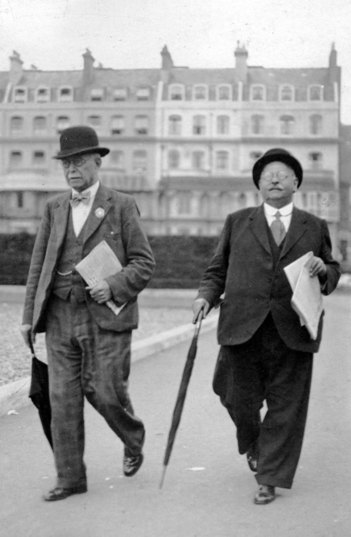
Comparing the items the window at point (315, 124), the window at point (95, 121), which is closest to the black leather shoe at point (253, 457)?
the window at point (315, 124)

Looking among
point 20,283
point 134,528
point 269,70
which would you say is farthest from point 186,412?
point 269,70

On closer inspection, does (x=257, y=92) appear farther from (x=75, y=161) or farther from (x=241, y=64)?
(x=75, y=161)

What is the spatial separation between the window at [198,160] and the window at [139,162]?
277cm

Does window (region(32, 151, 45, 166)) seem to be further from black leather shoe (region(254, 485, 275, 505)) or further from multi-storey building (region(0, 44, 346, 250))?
black leather shoe (region(254, 485, 275, 505))

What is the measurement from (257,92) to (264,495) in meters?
51.1

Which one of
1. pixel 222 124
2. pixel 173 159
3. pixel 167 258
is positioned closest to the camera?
pixel 167 258

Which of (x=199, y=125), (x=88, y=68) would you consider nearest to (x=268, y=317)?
(x=199, y=125)

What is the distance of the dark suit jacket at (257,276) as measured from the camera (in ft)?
15.9

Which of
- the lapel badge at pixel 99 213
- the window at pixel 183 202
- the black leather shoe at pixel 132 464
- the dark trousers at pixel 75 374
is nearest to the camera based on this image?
the dark trousers at pixel 75 374

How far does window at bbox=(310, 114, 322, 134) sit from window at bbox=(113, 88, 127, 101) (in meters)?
11.1

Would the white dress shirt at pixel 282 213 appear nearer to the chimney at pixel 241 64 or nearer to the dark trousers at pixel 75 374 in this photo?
the dark trousers at pixel 75 374

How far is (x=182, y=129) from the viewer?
5303 cm

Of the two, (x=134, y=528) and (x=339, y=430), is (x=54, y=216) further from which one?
(x=339, y=430)

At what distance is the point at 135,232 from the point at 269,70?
5310 centimetres
